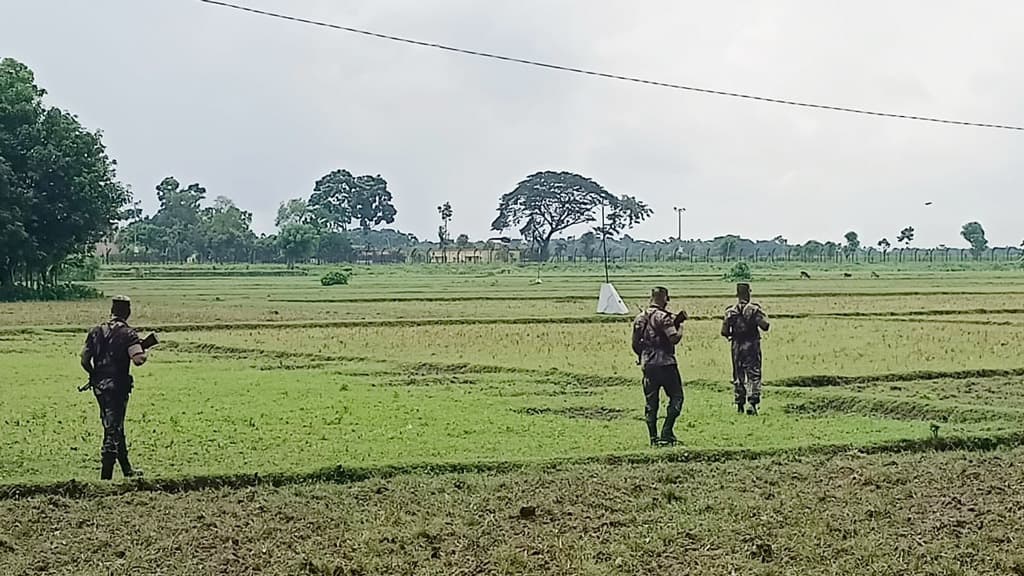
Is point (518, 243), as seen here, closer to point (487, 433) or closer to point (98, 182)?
point (98, 182)

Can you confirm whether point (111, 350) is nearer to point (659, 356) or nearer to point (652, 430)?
point (659, 356)

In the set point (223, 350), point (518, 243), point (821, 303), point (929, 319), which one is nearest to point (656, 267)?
point (518, 243)

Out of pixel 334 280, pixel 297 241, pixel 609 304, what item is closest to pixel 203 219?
pixel 297 241

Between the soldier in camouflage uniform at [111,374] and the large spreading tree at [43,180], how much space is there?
40.1 metres

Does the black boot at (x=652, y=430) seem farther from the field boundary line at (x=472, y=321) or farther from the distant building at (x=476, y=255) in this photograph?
the distant building at (x=476, y=255)

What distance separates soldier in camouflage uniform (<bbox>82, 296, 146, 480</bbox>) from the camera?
36.4 feet

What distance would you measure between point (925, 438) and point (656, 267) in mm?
90349

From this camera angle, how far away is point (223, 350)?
26.5 metres

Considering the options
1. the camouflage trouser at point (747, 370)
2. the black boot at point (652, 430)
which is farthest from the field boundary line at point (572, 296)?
the black boot at point (652, 430)

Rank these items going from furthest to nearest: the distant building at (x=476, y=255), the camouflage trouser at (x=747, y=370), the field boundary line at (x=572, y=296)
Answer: the distant building at (x=476, y=255) < the field boundary line at (x=572, y=296) < the camouflage trouser at (x=747, y=370)

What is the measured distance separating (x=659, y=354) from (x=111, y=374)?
225 inches

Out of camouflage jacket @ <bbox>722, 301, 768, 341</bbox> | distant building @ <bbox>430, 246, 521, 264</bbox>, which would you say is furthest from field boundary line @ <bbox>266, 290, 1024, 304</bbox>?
distant building @ <bbox>430, 246, 521, 264</bbox>

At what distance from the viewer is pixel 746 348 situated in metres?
15.7

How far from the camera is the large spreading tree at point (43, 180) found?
49031 millimetres
